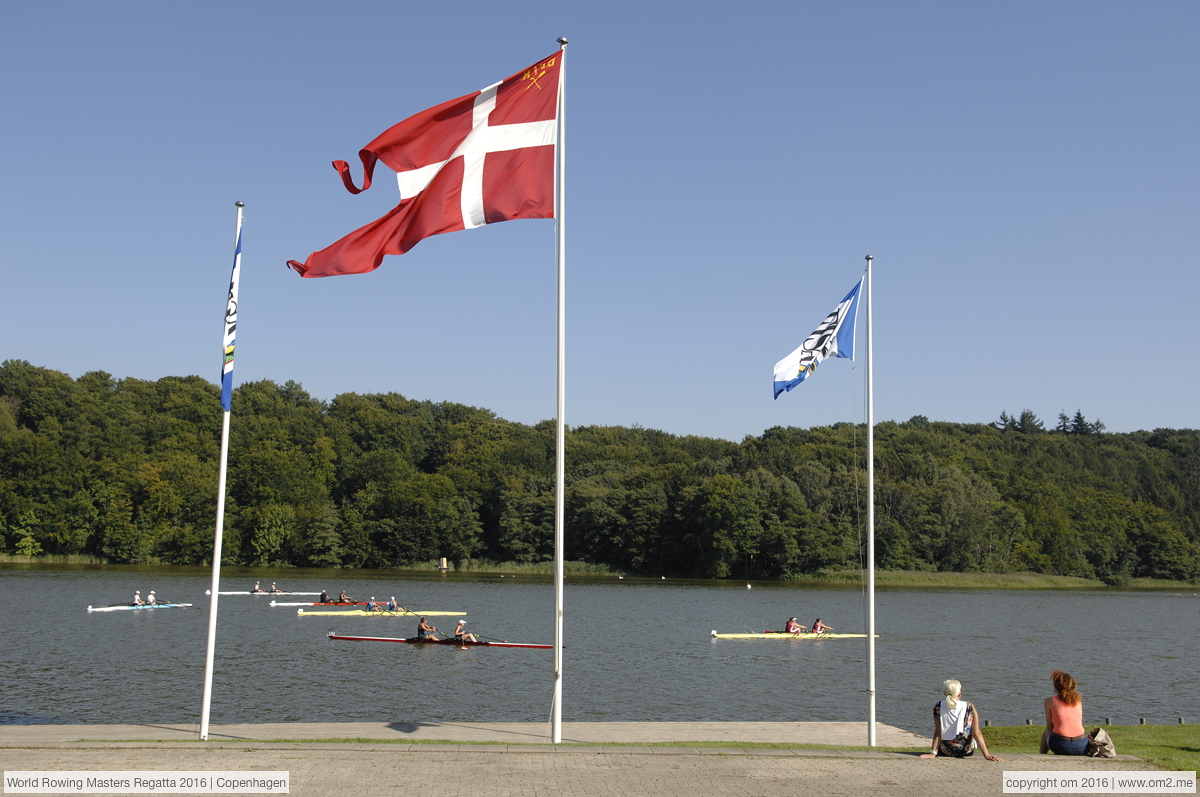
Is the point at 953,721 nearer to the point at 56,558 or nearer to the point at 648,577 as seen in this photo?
the point at 648,577

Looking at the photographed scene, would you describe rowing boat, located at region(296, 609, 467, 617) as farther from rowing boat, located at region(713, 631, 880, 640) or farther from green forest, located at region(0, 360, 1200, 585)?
green forest, located at region(0, 360, 1200, 585)

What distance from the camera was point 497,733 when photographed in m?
14.6

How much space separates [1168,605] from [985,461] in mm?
43306

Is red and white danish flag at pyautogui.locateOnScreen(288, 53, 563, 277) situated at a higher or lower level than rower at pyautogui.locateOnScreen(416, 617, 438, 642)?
higher

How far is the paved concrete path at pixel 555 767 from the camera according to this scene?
33.1 ft

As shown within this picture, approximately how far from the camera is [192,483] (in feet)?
308

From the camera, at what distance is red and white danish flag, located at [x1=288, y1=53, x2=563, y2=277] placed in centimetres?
1276

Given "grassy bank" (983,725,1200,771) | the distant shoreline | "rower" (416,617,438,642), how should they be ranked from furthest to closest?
the distant shoreline, "rower" (416,617,438,642), "grassy bank" (983,725,1200,771)

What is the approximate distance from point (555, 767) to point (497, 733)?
371 centimetres

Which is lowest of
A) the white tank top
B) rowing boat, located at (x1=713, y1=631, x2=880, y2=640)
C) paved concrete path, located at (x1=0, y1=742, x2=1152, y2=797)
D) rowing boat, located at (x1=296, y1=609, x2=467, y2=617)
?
rowing boat, located at (x1=296, y1=609, x2=467, y2=617)

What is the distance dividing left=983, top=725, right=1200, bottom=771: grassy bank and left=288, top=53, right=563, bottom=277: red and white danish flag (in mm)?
9965

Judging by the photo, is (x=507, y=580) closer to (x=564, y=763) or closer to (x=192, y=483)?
(x=192, y=483)

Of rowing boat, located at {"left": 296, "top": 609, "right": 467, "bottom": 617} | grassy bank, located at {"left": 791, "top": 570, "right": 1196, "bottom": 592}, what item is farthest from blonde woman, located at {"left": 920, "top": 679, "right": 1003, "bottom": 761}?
grassy bank, located at {"left": 791, "top": 570, "right": 1196, "bottom": 592}

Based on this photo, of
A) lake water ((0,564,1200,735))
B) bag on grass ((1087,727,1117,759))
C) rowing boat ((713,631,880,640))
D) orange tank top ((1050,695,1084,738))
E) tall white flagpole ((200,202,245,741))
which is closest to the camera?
bag on grass ((1087,727,1117,759))
